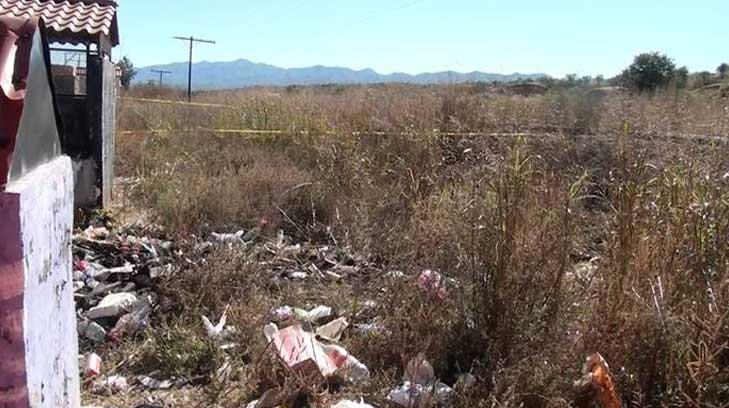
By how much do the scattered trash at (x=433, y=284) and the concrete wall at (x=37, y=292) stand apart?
2220 mm

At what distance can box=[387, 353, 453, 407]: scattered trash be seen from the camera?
3111 millimetres

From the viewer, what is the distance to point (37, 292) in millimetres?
1741

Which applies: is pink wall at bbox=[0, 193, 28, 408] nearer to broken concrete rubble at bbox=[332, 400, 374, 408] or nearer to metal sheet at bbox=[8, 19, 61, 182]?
metal sheet at bbox=[8, 19, 61, 182]

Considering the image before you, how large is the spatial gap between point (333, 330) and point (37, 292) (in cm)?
255

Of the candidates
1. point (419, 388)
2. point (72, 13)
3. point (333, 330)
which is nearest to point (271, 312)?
point (333, 330)

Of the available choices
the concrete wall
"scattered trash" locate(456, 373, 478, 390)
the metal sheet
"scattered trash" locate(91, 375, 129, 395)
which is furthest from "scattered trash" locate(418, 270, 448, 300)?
the metal sheet

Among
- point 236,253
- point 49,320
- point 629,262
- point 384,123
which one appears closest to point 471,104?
point 384,123

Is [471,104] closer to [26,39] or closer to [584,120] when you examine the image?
[584,120]

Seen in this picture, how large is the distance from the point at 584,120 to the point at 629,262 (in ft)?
27.1

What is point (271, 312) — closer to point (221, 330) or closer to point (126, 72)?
point (221, 330)

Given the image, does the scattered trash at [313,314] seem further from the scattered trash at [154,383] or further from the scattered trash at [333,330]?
the scattered trash at [154,383]

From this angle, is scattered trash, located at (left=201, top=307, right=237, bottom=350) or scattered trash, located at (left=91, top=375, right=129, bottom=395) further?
scattered trash, located at (left=201, top=307, right=237, bottom=350)

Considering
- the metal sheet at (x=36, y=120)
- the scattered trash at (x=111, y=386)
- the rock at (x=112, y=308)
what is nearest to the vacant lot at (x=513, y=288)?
the scattered trash at (x=111, y=386)

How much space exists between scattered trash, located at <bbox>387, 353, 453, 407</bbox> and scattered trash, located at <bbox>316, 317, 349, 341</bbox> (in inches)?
27.2
